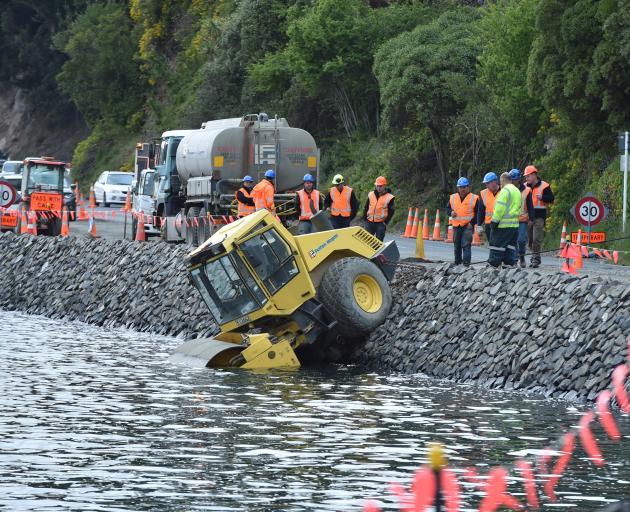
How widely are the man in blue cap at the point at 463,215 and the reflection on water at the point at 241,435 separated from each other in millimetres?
3613

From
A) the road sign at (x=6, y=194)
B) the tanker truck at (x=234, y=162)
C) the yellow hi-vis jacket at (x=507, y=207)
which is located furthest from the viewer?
the road sign at (x=6, y=194)

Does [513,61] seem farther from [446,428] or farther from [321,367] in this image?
[446,428]

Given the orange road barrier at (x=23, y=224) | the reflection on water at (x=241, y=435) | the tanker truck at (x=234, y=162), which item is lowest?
the reflection on water at (x=241, y=435)

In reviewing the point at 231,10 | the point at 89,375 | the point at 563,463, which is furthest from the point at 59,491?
the point at 231,10

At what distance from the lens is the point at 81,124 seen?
90750 mm

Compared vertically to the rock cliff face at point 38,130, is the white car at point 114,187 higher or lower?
lower

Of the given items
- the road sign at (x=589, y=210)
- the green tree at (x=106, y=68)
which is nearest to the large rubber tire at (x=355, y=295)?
the road sign at (x=589, y=210)

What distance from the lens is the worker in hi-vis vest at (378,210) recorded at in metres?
27.6

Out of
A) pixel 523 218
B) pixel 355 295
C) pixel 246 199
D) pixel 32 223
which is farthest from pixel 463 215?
pixel 32 223

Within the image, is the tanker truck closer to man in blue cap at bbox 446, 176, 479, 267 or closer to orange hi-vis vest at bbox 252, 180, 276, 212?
orange hi-vis vest at bbox 252, 180, 276, 212

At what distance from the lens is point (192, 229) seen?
117ft

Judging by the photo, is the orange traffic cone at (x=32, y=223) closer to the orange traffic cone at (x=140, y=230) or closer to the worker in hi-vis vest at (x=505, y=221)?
the orange traffic cone at (x=140, y=230)

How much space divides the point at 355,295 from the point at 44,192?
871 inches

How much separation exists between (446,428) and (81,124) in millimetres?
75338
